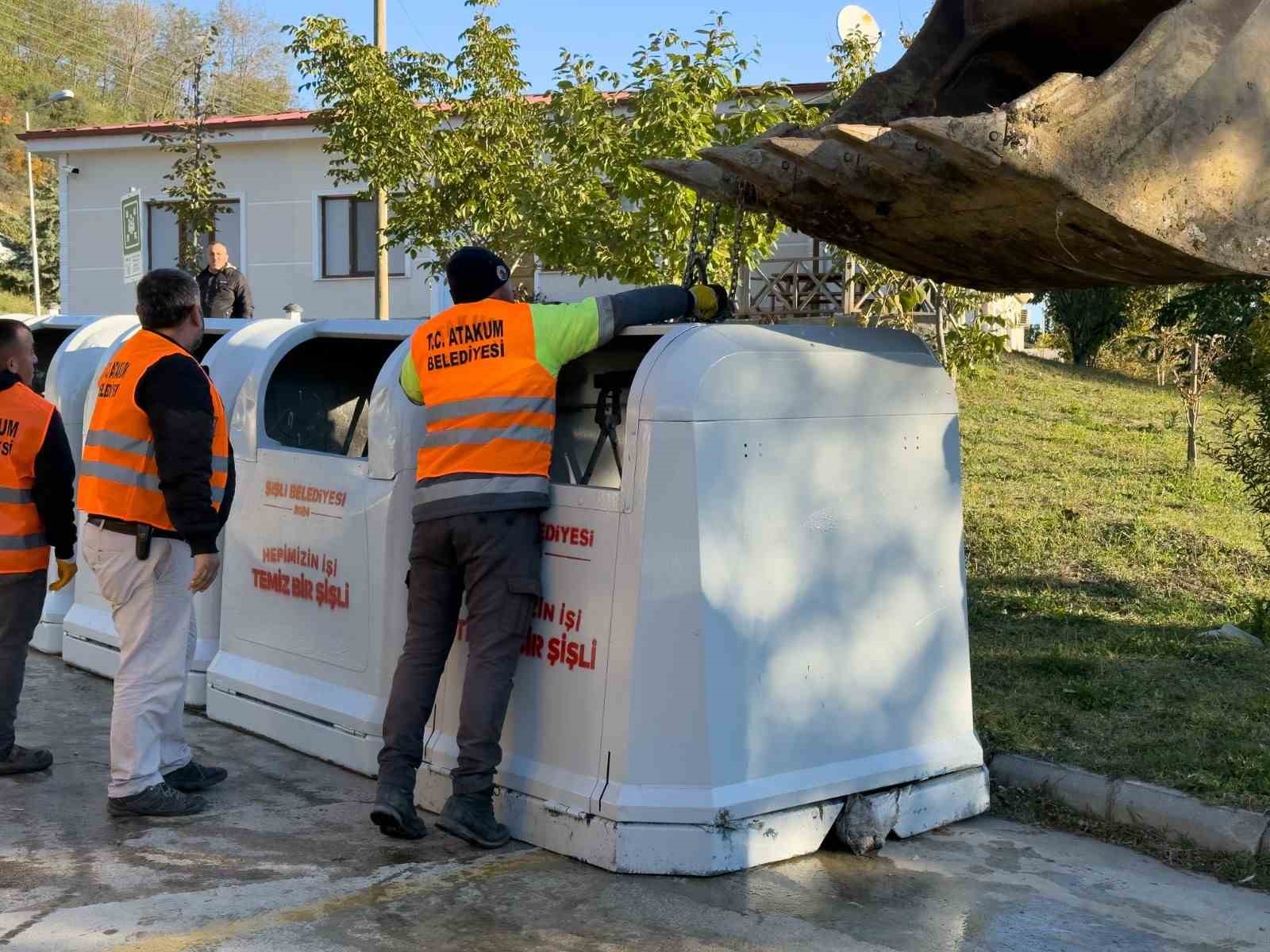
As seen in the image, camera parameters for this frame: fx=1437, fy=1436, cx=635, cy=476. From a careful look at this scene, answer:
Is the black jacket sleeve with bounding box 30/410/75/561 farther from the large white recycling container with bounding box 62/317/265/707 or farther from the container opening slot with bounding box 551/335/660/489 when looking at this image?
the container opening slot with bounding box 551/335/660/489

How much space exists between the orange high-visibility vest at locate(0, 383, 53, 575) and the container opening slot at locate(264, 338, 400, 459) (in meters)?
1.25

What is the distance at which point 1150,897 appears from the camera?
4000 mm

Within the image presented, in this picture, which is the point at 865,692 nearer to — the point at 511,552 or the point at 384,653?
the point at 511,552

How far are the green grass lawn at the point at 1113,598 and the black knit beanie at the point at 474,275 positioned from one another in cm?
242

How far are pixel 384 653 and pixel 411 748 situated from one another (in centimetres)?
69

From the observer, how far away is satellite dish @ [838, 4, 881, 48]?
11.1 meters

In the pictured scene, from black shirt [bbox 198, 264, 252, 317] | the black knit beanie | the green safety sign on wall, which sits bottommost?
the black knit beanie

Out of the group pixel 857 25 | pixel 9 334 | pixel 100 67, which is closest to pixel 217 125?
pixel 857 25

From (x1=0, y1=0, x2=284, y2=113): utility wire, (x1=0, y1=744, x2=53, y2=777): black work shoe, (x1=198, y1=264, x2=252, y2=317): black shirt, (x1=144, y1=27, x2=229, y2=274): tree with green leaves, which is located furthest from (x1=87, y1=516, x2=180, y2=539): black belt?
(x1=0, y1=0, x2=284, y2=113): utility wire

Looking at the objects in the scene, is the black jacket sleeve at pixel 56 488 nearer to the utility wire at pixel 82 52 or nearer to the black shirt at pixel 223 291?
the black shirt at pixel 223 291

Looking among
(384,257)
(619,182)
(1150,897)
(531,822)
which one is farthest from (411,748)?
(384,257)

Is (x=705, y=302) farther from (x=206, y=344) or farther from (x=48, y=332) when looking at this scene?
(x=48, y=332)

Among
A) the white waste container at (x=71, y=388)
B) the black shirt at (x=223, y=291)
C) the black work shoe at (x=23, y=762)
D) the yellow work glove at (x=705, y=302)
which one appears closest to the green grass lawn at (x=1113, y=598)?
the yellow work glove at (x=705, y=302)

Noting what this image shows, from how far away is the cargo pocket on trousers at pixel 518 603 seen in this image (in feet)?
13.9
